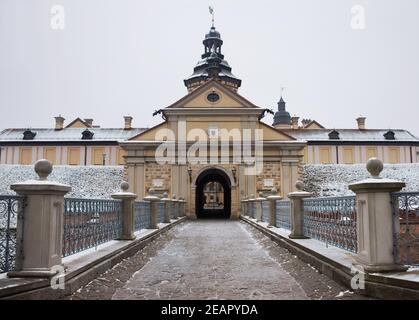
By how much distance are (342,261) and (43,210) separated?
3608mm

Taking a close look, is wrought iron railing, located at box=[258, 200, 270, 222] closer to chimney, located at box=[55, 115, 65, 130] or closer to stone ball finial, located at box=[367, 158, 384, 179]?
stone ball finial, located at box=[367, 158, 384, 179]

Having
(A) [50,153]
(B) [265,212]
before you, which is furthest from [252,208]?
(A) [50,153]

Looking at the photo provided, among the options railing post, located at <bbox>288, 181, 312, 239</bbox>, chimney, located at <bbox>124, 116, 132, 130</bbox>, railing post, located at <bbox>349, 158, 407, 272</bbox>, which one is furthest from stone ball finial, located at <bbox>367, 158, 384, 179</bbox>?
chimney, located at <bbox>124, 116, 132, 130</bbox>

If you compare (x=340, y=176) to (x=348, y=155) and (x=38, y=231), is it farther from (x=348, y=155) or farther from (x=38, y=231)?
(x=38, y=231)

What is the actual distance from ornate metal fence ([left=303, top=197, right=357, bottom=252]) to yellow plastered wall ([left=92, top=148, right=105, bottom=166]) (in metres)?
37.8

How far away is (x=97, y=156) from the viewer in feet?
143

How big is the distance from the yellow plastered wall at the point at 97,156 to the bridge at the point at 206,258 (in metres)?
36.9

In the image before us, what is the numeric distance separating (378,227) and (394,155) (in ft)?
145

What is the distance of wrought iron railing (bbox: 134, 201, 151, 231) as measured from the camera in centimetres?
993

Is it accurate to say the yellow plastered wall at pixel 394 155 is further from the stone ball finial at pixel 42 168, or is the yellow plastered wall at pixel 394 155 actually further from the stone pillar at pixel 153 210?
the stone ball finial at pixel 42 168

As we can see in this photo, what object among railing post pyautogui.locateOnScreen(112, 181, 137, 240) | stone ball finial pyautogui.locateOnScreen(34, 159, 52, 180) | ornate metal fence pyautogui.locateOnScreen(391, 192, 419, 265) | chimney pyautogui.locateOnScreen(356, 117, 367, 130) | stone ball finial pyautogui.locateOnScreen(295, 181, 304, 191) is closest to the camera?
ornate metal fence pyautogui.locateOnScreen(391, 192, 419, 265)

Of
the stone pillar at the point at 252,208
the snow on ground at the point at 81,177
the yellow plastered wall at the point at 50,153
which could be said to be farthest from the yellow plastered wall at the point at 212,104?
the yellow plastered wall at the point at 50,153

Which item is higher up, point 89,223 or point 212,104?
point 212,104
